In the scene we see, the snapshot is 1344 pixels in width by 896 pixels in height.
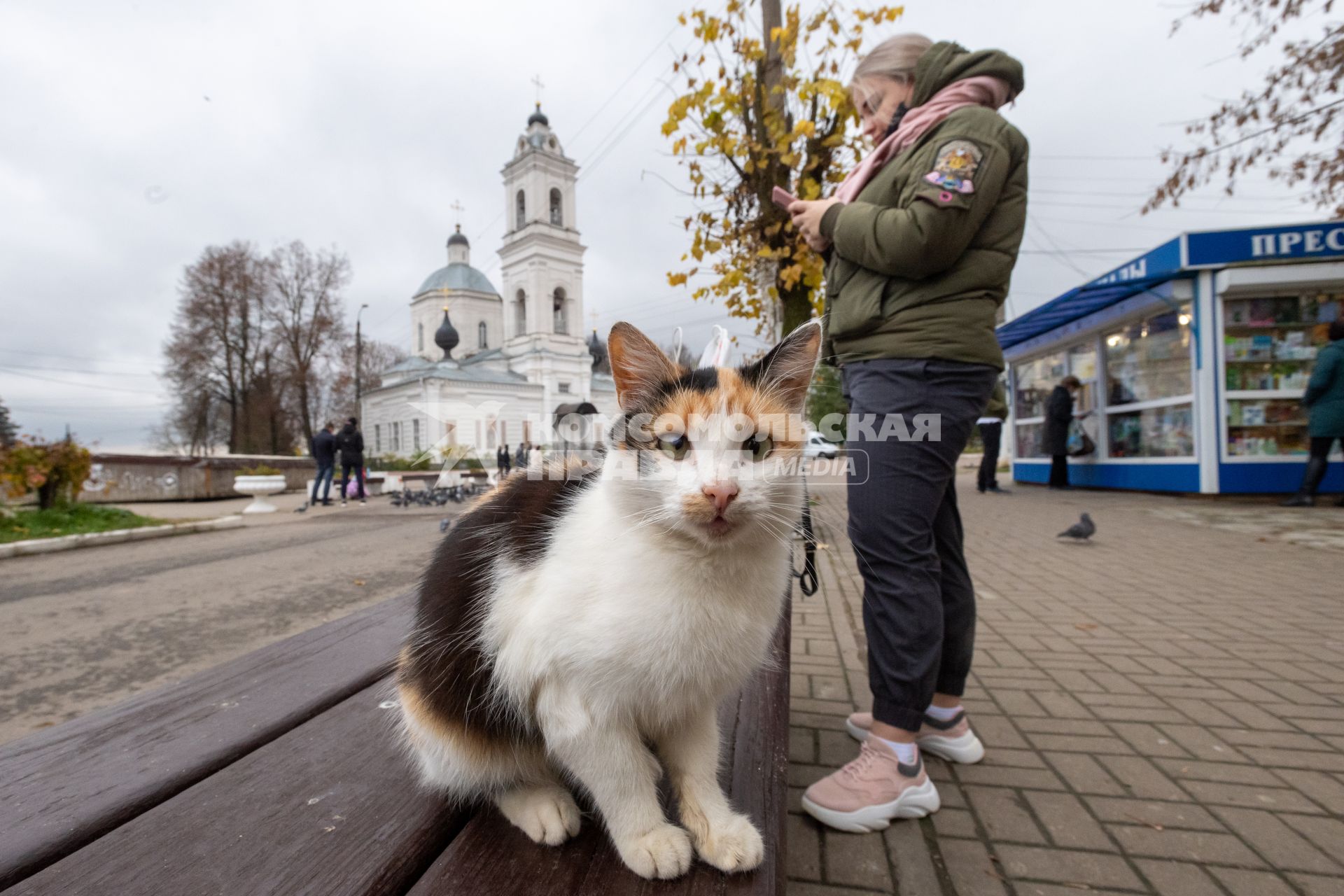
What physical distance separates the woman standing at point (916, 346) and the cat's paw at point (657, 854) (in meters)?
1.01

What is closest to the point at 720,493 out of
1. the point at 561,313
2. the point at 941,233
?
the point at 941,233

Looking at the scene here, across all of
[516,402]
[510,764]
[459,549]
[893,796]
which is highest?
[516,402]

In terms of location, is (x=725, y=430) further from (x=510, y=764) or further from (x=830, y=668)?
(x=830, y=668)

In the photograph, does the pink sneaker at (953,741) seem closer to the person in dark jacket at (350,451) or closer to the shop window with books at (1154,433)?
the shop window with books at (1154,433)

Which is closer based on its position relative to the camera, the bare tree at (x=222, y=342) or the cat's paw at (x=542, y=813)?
the cat's paw at (x=542, y=813)

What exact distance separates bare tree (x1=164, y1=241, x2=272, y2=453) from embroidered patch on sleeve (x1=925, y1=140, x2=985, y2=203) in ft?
108

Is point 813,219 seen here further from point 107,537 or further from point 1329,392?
point 107,537

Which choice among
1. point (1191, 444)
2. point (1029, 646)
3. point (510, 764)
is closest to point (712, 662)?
point (510, 764)

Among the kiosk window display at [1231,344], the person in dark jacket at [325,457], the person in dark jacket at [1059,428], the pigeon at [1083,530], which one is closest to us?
the pigeon at [1083,530]

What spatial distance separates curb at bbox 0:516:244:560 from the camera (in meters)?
7.26

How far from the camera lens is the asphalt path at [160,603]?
3.36m

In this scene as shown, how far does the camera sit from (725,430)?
1246 mm

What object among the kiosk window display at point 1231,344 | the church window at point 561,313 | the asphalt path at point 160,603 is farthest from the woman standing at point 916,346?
the church window at point 561,313

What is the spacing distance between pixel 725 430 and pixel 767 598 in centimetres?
35
